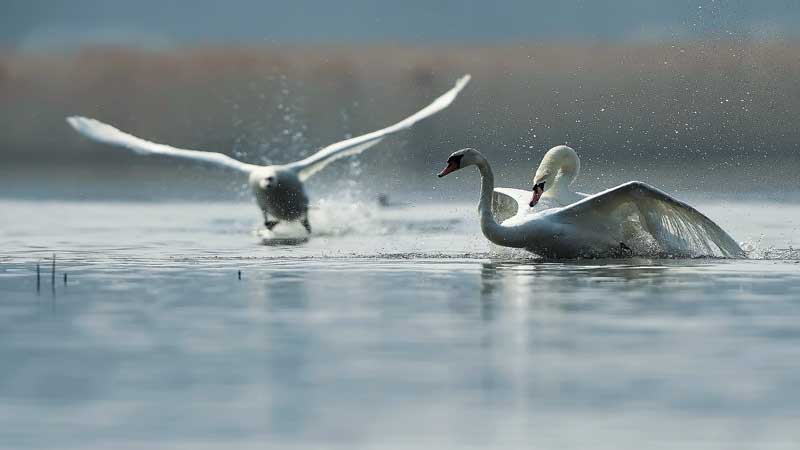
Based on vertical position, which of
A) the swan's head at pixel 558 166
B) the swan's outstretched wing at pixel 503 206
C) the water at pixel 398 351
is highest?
the swan's head at pixel 558 166

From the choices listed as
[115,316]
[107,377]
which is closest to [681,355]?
[107,377]

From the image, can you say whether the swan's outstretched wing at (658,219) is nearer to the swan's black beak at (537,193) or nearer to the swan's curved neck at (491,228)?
the swan's curved neck at (491,228)

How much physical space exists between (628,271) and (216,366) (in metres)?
7.05

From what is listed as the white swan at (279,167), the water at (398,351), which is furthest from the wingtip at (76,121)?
the water at (398,351)

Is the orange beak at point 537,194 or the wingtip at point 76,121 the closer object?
the orange beak at point 537,194

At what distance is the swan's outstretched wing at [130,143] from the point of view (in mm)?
27062

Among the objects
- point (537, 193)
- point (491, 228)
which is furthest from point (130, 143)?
point (491, 228)

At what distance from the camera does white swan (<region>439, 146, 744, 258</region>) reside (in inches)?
720

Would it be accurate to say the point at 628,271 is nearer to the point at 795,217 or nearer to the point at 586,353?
the point at 586,353

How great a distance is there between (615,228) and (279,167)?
935cm

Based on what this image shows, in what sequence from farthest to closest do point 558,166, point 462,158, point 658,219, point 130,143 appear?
point 130,143
point 558,166
point 462,158
point 658,219

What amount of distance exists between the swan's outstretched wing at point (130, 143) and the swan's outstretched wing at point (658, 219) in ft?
31.8

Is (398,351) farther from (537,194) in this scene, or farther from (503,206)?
(503,206)

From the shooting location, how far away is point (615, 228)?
1891 cm
